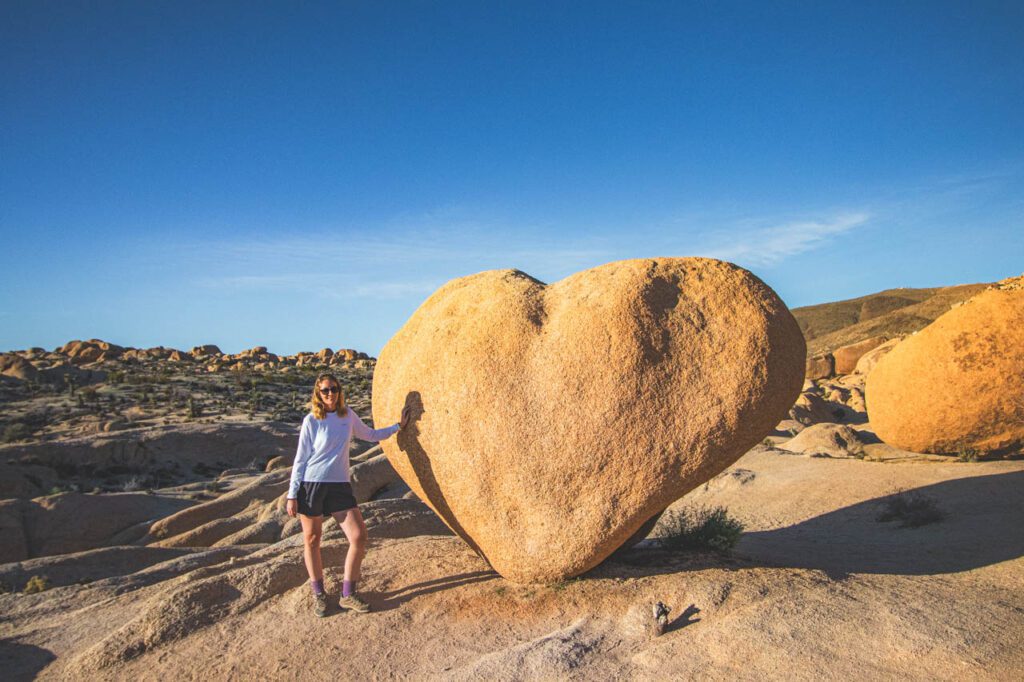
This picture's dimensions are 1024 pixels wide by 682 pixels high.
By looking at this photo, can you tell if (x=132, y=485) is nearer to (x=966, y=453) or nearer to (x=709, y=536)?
(x=709, y=536)

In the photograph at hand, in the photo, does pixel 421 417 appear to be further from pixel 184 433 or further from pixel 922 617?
pixel 184 433

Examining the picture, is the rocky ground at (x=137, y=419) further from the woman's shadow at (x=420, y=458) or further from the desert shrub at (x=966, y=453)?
the desert shrub at (x=966, y=453)

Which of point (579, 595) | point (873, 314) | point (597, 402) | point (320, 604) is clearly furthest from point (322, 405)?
point (873, 314)

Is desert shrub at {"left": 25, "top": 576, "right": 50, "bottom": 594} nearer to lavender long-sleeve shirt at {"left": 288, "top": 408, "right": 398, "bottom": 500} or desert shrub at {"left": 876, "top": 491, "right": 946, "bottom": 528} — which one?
lavender long-sleeve shirt at {"left": 288, "top": 408, "right": 398, "bottom": 500}

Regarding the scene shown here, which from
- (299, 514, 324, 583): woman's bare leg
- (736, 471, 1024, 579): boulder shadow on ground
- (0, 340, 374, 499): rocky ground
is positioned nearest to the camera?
(299, 514, 324, 583): woman's bare leg

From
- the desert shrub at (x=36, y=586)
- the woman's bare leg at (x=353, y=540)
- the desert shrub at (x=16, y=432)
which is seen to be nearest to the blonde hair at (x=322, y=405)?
the woman's bare leg at (x=353, y=540)

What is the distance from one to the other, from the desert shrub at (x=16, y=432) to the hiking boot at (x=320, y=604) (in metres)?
24.4

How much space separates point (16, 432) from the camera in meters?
23.7

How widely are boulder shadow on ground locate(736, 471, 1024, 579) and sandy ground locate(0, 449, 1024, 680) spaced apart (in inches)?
2.2

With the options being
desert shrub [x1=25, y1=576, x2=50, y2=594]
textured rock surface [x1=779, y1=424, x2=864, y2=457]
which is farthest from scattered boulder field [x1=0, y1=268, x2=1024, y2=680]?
textured rock surface [x1=779, y1=424, x2=864, y2=457]

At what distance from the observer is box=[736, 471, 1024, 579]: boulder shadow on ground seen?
656cm

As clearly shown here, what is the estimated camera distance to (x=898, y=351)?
Answer: 12633 millimetres

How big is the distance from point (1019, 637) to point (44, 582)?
1003cm

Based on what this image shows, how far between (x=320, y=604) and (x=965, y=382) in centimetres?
1139
